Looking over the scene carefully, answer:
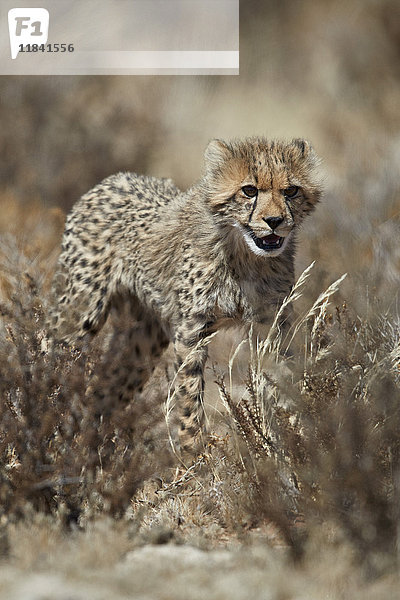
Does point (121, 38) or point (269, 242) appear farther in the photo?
point (121, 38)

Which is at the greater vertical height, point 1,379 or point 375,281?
point 375,281

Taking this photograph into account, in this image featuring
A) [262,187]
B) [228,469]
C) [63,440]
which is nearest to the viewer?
[63,440]

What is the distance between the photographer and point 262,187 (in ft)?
15.9

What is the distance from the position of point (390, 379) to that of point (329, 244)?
3352 mm

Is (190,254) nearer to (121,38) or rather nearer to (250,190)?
(250,190)

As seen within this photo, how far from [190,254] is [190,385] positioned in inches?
31.4

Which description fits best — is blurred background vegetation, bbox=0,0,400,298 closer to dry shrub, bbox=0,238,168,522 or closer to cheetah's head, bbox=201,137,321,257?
cheetah's head, bbox=201,137,321,257

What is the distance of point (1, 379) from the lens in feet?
13.9

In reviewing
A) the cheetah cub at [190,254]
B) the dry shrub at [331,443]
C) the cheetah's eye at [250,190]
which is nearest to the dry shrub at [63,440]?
the dry shrub at [331,443]

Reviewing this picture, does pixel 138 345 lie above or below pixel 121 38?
below

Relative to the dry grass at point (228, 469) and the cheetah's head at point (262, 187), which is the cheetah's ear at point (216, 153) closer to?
the cheetah's head at point (262, 187)

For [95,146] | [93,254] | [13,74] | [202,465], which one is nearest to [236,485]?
[202,465]

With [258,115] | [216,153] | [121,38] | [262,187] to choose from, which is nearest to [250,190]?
[262,187]

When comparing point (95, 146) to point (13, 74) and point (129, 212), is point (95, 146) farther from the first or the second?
point (129, 212)
